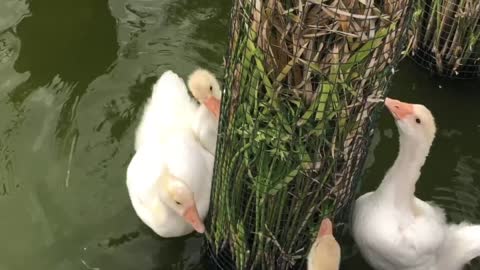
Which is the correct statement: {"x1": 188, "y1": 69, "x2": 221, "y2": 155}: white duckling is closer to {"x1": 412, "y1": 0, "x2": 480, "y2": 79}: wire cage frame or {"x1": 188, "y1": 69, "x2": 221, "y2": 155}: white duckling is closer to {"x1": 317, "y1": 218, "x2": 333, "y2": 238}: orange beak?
{"x1": 317, "y1": 218, "x2": 333, "y2": 238}: orange beak

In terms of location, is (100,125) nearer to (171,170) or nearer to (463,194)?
(171,170)

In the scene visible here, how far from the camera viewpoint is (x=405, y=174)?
6.94 ft

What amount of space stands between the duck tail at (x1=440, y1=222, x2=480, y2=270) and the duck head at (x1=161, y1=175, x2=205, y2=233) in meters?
0.73

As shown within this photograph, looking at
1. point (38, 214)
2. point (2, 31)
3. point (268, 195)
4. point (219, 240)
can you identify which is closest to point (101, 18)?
point (2, 31)

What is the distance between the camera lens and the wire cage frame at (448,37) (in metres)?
2.64

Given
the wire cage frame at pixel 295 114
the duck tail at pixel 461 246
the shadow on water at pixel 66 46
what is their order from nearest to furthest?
1. the wire cage frame at pixel 295 114
2. the duck tail at pixel 461 246
3. the shadow on water at pixel 66 46

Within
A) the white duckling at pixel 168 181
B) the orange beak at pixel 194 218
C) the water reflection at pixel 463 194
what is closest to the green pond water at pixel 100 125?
the water reflection at pixel 463 194

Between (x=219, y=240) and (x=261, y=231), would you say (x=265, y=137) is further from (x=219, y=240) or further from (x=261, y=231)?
(x=219, y=240)

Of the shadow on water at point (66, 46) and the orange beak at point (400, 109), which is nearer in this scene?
the orange beak at point (400, 109)

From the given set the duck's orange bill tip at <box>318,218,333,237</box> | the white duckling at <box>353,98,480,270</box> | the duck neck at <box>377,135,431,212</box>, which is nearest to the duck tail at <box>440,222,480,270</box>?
the white duckling at <box>353,98,480,270</box>

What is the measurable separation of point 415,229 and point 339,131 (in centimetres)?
56

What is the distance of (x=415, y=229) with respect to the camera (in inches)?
83.4

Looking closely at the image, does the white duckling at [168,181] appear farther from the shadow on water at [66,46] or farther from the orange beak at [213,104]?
the shadow on water at [66,46]

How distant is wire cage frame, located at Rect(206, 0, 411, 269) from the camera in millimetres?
1521
